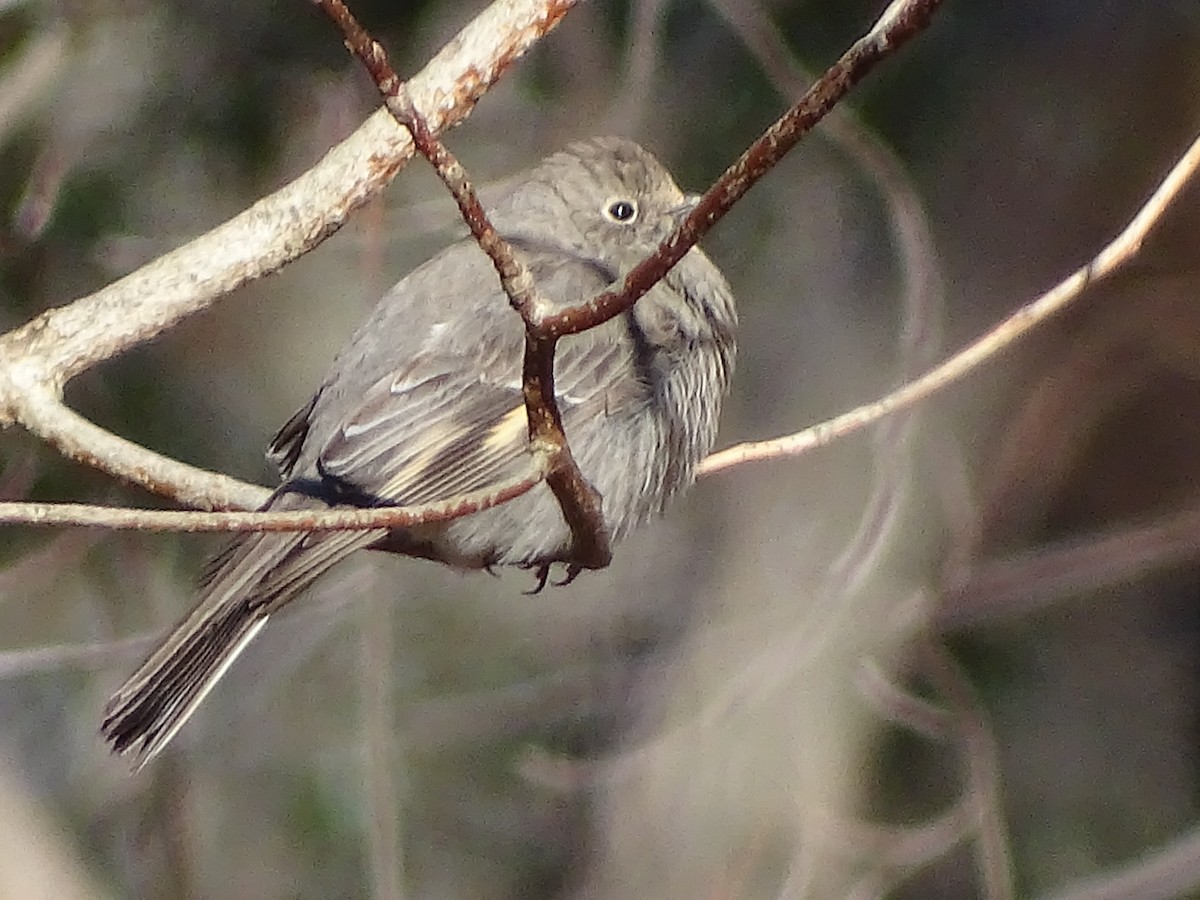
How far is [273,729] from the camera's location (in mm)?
3973

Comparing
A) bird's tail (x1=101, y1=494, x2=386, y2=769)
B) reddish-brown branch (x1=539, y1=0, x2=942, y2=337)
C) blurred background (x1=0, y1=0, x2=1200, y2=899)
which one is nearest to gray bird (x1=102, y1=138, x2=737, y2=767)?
bird's tail (x1=101, y1=494, x2=386, y2=769)

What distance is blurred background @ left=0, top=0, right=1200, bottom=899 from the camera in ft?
11.8

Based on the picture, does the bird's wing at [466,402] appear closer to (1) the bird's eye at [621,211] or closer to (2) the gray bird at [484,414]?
(2) the gray bird at [484,414]

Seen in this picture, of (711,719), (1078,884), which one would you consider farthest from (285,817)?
(1078,884)

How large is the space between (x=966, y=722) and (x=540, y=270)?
7.50ft

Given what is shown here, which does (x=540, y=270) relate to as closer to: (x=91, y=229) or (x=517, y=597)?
(x=517, y=597)

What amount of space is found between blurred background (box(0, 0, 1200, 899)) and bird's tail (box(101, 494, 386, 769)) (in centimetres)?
190

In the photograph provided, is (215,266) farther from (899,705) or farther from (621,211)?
(899,705)

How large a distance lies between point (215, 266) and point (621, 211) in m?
0.67

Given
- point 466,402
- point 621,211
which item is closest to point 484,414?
point 466,402

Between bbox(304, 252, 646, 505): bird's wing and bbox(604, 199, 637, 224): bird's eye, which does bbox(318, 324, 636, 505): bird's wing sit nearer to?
bbox(304, 252, 646, 505): bird's wing

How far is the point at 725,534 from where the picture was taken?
12.1 feet

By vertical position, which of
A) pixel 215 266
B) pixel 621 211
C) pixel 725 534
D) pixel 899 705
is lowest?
pixel 899 705

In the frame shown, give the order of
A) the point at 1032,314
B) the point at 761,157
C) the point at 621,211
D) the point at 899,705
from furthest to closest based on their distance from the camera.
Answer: the point at 899,705 < the point at 621,211 < the point at 1032,314 < the point at 761,157
